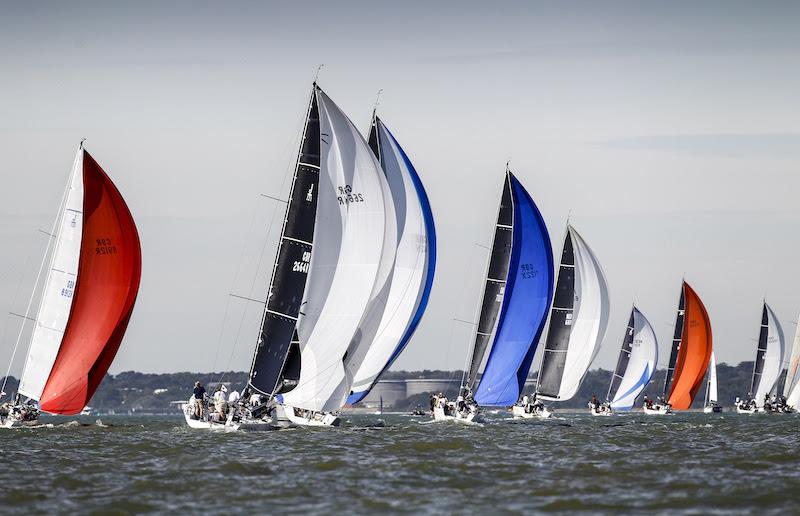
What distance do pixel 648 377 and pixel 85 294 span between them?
191 feet

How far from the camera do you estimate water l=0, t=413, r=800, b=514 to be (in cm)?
2216

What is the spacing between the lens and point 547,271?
56156mm

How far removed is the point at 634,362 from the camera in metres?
91.6

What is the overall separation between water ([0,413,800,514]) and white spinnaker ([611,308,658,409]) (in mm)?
51475

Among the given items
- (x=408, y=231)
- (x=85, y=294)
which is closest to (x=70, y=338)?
(x=85, y=294)

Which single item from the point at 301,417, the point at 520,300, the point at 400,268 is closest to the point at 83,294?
the point at 301,417

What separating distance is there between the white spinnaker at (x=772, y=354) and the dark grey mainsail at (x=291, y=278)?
70987 millimetres

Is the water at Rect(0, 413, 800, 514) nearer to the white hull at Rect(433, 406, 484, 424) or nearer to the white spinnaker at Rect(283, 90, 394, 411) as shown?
the white spinnaker at Rect(283, 90, 394, 411)

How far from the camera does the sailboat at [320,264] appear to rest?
131 feet

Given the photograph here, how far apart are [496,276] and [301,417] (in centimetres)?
1556

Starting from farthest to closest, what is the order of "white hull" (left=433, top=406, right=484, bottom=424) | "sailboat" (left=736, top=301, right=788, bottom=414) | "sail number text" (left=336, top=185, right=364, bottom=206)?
"sailboat" (left=736, top=301, right=788, bottom=414), "white hull" (left=433, top=406, right=484, bottom=424), "sail number text" (left=336, top=185, right=364, bottom=206)

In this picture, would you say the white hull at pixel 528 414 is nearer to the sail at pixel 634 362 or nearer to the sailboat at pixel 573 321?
the sailboat at pixel 573 321

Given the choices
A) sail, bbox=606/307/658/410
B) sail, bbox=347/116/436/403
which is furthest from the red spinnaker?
sail, bbox=606/307/658/410

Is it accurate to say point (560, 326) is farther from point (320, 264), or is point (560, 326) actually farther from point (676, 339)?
point (320, 264)
